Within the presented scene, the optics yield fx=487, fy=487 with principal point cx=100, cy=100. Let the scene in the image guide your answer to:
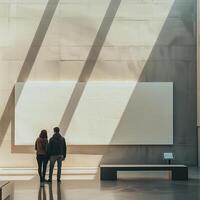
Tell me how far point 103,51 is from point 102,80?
4.18 ft

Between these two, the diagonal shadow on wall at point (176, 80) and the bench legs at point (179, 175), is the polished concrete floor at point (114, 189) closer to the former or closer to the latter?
the bench legs at point (179, 175)

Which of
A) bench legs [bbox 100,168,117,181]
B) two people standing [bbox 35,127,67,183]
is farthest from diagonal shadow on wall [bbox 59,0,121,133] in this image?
two people standing [bbox 35,127,67,183]

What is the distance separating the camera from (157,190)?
13.3m

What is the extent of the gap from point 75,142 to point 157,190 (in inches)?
323

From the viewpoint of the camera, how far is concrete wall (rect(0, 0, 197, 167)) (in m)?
21.1

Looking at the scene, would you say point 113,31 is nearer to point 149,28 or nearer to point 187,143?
point 149,28

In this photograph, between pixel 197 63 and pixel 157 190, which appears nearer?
pixel 157 190

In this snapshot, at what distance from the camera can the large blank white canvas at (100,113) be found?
21.0 meters

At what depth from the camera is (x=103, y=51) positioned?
841 inches

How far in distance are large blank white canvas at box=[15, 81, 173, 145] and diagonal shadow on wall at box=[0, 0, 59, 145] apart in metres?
0.34

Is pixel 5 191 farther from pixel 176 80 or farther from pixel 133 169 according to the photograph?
pixel 176 80

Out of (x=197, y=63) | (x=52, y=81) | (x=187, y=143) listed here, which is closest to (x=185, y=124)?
(x=187, y=143)

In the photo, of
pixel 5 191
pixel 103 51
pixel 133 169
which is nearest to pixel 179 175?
pixel 133 169

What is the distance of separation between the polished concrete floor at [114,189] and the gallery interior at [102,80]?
3.82 m
